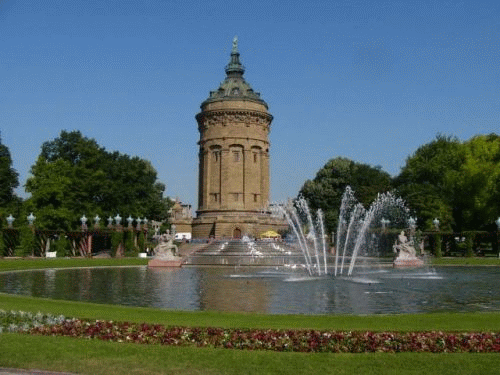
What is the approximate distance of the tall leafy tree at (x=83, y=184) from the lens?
6028 cm

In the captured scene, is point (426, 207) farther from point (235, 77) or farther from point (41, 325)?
point (41, 325)

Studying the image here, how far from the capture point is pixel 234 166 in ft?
270

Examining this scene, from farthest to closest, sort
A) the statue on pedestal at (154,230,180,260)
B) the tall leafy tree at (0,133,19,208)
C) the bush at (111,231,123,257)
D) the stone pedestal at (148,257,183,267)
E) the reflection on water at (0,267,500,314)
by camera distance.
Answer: the tall leafy tree at (0,133,19,208), the bush at (111,231,123,257), the statue on pedestal at (154,230,180,260), the stone pedestal at (148,257,183,267), the reflection on water at (0,267,500,314)

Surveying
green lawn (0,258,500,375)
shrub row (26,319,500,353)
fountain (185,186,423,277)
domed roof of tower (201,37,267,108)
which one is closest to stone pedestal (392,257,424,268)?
fountain (185,186,423,277)

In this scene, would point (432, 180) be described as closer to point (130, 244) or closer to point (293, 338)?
point (130, 244)

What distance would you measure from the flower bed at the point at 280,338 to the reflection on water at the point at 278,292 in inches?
195

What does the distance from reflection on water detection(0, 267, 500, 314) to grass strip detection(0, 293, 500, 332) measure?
1938 millimetres

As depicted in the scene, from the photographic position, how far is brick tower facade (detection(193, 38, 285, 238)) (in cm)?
8062

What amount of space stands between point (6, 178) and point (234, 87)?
3544 centimetres

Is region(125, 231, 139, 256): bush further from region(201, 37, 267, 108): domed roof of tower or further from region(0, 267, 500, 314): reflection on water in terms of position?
region(201, 37, 267, 108): domed roof of tower

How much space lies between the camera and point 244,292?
2169 cm

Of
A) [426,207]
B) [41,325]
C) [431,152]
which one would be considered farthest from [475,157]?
[41,325]

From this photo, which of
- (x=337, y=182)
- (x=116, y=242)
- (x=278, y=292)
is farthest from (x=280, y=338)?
(x=337, y=182)

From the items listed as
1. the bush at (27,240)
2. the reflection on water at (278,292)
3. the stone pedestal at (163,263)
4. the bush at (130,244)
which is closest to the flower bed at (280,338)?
the reflection on water at (278,292)
